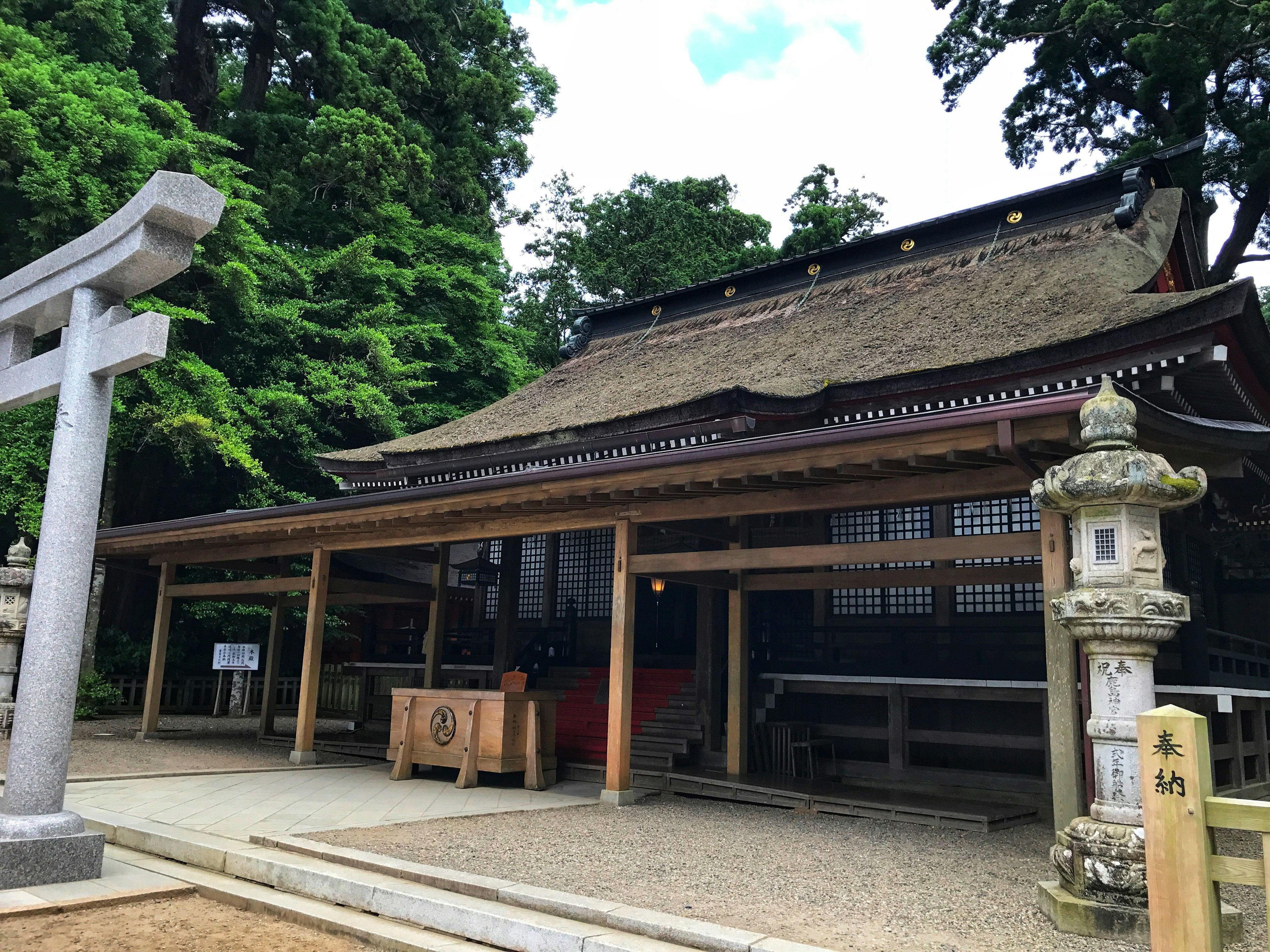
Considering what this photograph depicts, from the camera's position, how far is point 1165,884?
3.02 metres

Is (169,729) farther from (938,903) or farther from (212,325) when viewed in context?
(938,903)

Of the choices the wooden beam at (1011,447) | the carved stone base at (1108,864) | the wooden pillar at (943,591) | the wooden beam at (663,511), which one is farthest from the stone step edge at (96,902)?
the wooden pillar at (943,591)

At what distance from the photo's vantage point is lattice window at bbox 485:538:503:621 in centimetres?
1487

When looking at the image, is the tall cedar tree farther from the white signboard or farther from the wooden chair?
the wooden chair

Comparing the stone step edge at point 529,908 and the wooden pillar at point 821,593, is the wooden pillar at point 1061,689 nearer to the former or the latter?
the stone step edge at point 529,908

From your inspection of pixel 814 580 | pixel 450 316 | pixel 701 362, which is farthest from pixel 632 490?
pixel 450 316

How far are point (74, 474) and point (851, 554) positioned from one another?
523cm

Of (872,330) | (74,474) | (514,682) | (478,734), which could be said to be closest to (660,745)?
(514,682)

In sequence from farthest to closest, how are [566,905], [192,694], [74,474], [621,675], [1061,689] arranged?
1. [192,694]
2. [621,675]
3. [74,474]
4. [1061,689]
5. [566,905]

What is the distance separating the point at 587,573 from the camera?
1399 cm

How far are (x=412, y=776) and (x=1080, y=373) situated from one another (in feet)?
26.0

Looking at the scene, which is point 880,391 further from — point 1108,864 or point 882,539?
point 1108,864

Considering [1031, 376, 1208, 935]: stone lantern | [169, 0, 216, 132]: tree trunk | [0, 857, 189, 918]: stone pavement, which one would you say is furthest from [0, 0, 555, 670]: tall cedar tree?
[1031, 376, 1208, 935]: stone lantern

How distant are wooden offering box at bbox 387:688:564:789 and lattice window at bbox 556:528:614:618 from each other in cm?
398
